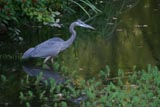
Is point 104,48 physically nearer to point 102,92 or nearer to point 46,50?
point 46,50

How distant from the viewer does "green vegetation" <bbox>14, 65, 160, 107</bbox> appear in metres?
7.22

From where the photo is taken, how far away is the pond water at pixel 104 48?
9703mm

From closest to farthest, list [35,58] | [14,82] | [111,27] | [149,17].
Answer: [14,82]
[35,58]
[111,27]
[149,17]

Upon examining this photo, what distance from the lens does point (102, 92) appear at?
795cm

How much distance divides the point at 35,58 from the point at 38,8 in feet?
5.87

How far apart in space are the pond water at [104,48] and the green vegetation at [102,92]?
321 mm

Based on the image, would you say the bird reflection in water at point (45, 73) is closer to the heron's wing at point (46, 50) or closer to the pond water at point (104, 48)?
the pond water at point (104, 48)

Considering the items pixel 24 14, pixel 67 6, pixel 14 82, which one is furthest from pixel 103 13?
pixel 14 82

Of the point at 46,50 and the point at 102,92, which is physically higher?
the point at 46,50

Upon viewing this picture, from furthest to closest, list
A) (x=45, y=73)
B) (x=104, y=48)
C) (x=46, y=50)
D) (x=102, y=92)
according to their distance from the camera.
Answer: (x=104, y=48) → (x=46, y=50) → (x=45, y=73) → (x=102, y=92)

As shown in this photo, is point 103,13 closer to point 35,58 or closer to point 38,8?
point 38,8

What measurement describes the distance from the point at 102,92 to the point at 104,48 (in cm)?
393

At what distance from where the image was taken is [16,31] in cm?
1277

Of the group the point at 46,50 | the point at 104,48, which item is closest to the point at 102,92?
the point at 46,50
